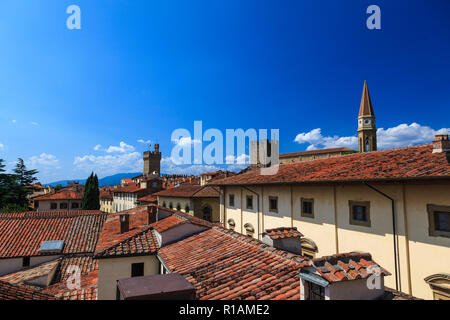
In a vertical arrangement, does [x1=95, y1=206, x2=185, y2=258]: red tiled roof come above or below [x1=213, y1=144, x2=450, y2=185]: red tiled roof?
below

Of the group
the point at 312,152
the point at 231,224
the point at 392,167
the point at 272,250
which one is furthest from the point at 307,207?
the point at 312,152

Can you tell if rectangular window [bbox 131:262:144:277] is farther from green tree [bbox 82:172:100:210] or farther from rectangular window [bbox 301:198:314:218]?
green tree [bbox 82:172:100:210]

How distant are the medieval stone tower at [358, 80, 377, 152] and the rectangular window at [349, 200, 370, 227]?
47.9 meters

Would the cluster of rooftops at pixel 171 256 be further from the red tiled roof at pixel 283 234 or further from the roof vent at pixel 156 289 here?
the roof vent at pixel 156 289

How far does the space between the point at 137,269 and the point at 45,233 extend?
1220 centimetres

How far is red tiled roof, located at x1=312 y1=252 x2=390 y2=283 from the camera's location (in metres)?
4.39

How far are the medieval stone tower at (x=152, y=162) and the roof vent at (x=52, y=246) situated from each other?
82.6m

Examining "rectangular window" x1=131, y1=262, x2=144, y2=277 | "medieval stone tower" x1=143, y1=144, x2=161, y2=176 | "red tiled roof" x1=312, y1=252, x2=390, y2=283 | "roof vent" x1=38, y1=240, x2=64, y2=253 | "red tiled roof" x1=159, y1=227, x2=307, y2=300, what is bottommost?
"roof vent" x1=38, y1=240, x2=64, y2=253

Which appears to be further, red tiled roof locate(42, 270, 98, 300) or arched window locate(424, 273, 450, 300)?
red tiled roof locate(42, 270, 98, 300)

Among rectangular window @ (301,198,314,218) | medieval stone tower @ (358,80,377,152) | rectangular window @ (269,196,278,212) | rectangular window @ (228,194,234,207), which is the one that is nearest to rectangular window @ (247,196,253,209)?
rectangular window @ (269,196,278,212)

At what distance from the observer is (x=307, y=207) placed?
43.6 feet

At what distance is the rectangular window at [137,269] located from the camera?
11887 mm

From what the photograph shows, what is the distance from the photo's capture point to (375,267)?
479 cm
